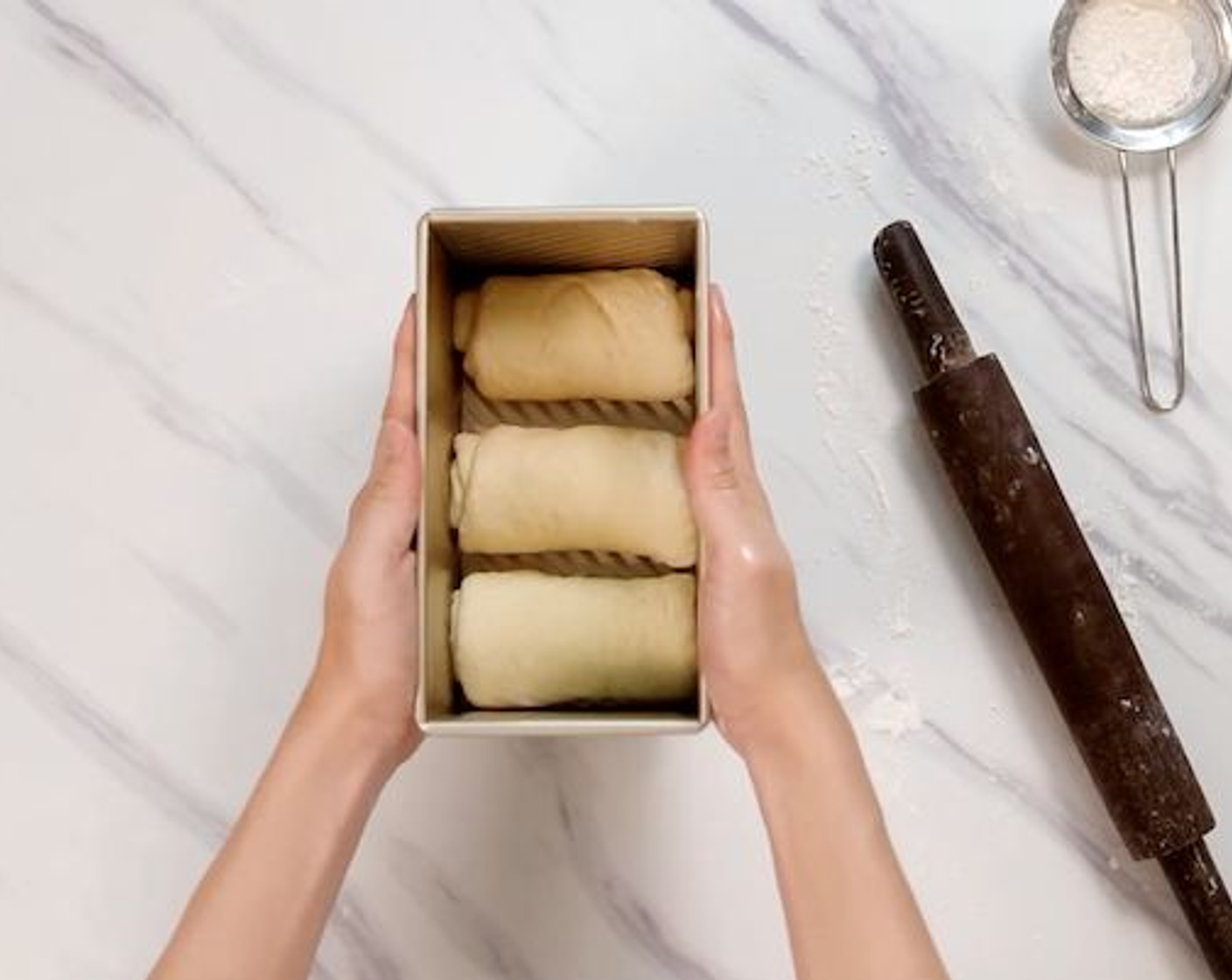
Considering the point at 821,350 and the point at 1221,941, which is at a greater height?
the point at 821,350

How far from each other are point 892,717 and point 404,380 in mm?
310

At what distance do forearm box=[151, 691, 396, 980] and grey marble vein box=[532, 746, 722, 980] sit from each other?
137 millimetres

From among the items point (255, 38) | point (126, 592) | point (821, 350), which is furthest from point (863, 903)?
point (255, 38)

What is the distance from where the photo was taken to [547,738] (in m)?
0.80

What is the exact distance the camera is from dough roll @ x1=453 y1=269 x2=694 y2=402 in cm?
65

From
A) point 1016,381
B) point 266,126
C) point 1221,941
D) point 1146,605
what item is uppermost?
point 266,126

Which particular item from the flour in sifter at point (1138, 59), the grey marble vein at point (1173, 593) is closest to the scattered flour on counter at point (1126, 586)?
the grey marble vein at point (1173, 593)

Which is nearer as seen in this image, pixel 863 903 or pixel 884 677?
pixel 863 903

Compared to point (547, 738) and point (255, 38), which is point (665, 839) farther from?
point (255, 38)

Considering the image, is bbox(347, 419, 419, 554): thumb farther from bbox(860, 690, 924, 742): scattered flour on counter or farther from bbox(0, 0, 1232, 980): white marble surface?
bbox(860, 690, 924, 742): scattered flour on counter

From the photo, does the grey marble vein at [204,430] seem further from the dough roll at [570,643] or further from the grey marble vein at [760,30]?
the grey marble vein at [760,30]

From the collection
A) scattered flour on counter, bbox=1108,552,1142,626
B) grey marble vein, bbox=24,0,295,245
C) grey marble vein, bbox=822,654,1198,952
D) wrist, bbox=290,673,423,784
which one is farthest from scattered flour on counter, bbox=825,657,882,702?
grey marble vein, bbox=24,0,295,245

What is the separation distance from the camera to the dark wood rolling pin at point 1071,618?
749 millimetres

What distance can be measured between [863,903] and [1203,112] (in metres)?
0.43
